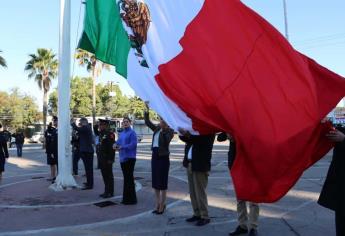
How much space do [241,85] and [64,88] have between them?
742 centimetres

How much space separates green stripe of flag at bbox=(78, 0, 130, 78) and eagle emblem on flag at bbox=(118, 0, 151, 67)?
565 millimetres

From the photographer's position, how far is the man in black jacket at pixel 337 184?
4457 millimetres

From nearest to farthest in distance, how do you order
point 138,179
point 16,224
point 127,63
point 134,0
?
point 134,0, point 127,63, point 16,224, point 138,179

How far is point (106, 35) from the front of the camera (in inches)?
309

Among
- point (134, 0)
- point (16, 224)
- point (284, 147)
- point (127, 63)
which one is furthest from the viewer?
point (16, 224)

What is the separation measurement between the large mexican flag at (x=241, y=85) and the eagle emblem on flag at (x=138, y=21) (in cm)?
1

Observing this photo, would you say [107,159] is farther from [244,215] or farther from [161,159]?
[244,215]

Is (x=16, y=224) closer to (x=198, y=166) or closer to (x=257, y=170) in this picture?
(x=198, y=166)

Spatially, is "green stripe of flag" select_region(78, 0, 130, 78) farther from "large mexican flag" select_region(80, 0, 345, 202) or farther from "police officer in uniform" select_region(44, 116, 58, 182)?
"police officer in uniform" select_region(44, 116, 58, 182)

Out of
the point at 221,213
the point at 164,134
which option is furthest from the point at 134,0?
the point at 221,213

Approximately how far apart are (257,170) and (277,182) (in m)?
0.26

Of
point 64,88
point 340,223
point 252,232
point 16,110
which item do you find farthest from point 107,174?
point 16,110

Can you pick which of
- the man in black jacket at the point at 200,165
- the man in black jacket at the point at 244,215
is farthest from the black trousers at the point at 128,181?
the man in black jacket at the point at 244,215

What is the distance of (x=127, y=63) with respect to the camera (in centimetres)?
664
